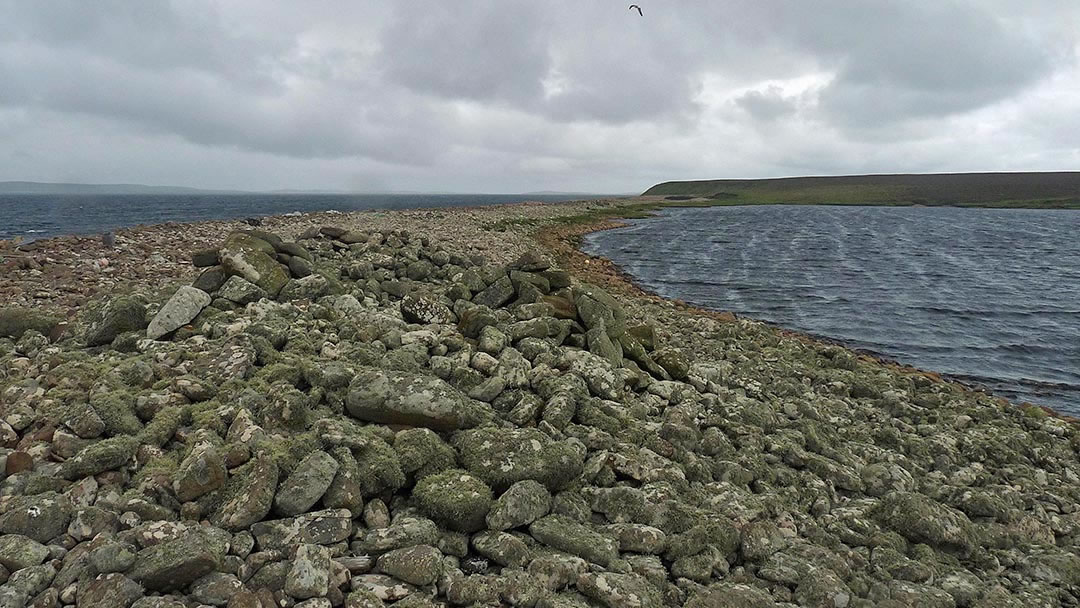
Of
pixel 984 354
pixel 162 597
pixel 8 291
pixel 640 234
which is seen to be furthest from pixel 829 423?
pixel 640 234

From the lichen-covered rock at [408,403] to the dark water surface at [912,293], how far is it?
18.8m

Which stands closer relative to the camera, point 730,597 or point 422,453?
point 730,597

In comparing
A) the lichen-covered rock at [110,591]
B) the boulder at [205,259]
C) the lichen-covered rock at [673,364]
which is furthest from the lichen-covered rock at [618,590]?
the boulder at [205,259]

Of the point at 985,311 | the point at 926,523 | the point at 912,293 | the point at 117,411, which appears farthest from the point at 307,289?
the point at 912,293

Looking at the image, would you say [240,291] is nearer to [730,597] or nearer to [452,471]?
[452,471]

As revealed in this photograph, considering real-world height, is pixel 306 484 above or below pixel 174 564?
above

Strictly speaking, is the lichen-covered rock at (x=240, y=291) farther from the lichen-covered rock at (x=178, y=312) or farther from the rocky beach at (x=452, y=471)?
the lichen-covered rock at (x=178, y=312)

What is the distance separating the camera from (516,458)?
250 inches

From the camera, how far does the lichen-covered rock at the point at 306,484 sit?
17.3 feet

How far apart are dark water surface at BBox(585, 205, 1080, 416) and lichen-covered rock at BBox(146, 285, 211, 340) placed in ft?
71.2

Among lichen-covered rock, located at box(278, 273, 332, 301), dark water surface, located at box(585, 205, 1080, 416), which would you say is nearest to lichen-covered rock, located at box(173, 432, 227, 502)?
lichen-covered rock, located at box(278, 273, 332, 301)

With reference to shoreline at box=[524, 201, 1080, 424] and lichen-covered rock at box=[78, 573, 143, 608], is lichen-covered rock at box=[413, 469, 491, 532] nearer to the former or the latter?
lichen-covered rock at box=[78, 573, 143, 608]

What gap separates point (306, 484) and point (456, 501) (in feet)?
4.62

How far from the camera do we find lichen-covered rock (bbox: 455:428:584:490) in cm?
621
